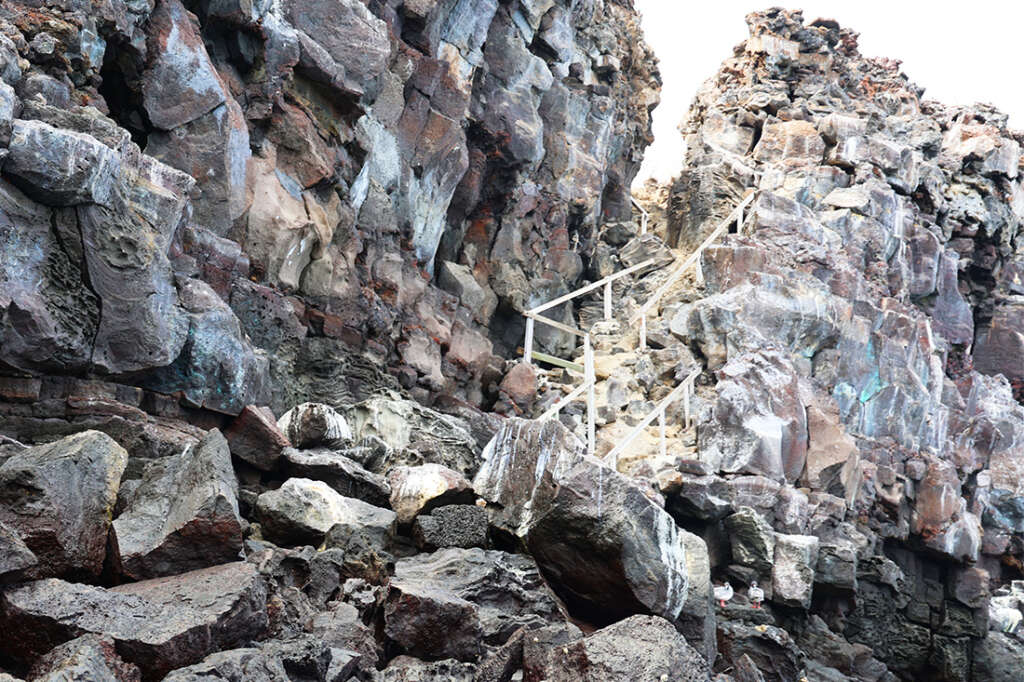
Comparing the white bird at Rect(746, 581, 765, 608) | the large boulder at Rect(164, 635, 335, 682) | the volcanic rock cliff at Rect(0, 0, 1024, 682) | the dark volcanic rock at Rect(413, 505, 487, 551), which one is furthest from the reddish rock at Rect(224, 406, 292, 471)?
the white bird at Rect(746, 581, 765, 608)

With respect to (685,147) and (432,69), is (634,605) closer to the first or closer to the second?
(432,69)

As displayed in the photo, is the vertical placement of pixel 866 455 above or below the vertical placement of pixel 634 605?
above

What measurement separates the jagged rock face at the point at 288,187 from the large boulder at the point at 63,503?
6.58 feet

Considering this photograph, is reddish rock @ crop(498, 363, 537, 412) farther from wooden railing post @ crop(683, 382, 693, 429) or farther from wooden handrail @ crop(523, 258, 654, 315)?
wooden handrail @ crop(523, 258, 654, 315)

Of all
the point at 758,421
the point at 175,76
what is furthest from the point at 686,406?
the point at 175,76

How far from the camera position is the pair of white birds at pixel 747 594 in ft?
40.9

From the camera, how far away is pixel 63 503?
504 cm

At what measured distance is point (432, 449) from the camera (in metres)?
11.2

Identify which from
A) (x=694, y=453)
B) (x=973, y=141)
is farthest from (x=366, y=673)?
(x=973, y=141)

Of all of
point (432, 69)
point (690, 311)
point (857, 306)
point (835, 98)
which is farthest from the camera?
point (835, 98)

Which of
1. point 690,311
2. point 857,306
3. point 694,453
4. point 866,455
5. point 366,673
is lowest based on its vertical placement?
point 366,673

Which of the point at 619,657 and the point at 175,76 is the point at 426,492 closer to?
the point at 619,657

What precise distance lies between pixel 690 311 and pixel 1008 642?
11.5 metres

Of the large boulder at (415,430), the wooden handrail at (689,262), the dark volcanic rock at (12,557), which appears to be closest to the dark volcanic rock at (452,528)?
the large boulder at (415,430)
